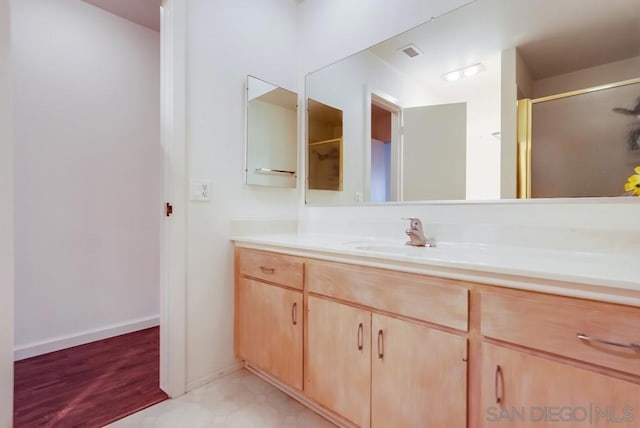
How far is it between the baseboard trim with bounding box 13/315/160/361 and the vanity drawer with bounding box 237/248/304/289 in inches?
54.2

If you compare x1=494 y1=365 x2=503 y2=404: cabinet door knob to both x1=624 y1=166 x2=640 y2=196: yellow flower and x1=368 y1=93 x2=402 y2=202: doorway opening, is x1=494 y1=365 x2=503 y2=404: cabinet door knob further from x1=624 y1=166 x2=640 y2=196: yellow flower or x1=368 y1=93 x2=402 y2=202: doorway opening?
x1=368 y1=93 x2=402 y2=202: doorway opening

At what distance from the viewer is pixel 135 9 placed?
2.22 metres

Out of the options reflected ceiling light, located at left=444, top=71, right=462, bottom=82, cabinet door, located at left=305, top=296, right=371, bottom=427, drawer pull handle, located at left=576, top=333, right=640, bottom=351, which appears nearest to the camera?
drawer pull handle, located at left=576, top=333, right=640, bottom=351

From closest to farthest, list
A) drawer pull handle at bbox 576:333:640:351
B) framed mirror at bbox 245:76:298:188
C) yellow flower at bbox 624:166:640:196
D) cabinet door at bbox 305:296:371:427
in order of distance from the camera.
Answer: drawer pull handle at bbox 576:333:640:351
yellow flower at bbox 624:166:640:196
cabinet door at bbox 305:296:371:427
framed mirror at bbox 245:76:298:188

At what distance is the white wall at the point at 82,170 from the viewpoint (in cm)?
197

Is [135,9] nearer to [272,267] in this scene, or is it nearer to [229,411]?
[272,267]

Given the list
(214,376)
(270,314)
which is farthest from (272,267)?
(214,376)

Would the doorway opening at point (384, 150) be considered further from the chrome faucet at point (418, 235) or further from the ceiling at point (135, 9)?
the ceiling at point (135, 9)

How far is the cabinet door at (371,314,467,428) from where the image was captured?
2.95ft

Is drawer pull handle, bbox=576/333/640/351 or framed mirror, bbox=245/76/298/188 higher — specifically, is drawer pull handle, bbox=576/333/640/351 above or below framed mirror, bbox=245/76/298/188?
below

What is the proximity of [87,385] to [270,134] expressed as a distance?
5.93 feet

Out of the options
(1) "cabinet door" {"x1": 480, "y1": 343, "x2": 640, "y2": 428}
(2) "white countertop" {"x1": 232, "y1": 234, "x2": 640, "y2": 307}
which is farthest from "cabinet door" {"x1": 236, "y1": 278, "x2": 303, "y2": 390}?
(1) "cabinet door" {"x1": 480, "y1": 343, "x2": 640, "y2": 428}

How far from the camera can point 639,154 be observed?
3.36ft

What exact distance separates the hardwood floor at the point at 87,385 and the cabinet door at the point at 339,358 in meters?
0.88
